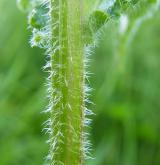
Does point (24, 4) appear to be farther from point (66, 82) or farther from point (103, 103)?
point (103, 103)

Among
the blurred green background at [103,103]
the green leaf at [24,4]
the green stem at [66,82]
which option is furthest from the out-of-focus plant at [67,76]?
the blurred green background at [103,103]

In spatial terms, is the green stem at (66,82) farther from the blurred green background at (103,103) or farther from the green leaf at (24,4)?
the blurred green background at (103,103)

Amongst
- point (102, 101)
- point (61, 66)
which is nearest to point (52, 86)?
point (61, 66)

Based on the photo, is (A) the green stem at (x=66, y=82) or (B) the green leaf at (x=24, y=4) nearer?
(A) the green stem at (x=66, y=82)

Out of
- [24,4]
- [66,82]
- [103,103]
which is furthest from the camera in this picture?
[103,103]

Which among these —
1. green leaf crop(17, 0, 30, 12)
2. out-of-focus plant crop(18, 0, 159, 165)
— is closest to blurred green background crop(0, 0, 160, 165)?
green leaf crop(17, 0, 30, 12)

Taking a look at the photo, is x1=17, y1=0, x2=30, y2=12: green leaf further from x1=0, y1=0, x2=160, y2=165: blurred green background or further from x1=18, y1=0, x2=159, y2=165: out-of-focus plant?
x1=0, y1=0, x2=160, y2=165: blurred green background

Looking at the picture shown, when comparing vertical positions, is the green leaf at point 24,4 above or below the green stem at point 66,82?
above

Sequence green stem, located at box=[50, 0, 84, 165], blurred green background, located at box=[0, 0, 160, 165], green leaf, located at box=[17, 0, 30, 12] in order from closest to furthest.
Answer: green stem, located at box=[50, 0, 84, 165] → green leaf, located at box=[17, 0, 30, 12] → blurred green background, located at box=[0, 0, 160, 165]

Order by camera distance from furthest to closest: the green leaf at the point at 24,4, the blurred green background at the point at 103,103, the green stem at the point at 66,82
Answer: the blurred green background at the point at 103,103 < the green leaf at the point at 24,4 < the green stem at the point at 66,82

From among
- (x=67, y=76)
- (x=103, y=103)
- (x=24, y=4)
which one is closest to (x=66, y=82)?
(x=67, y=76)
